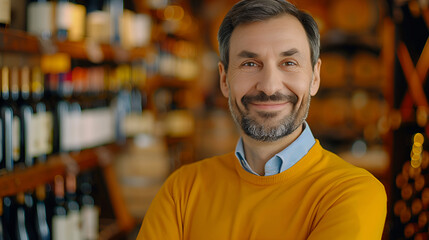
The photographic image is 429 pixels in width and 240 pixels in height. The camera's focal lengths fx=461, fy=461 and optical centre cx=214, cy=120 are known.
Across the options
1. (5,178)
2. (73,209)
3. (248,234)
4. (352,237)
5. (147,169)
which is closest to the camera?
(352,237)

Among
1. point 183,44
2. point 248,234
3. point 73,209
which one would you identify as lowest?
point 73,209

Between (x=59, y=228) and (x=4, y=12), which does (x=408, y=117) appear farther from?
(x=4, y=12)

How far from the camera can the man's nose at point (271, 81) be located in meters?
1.21

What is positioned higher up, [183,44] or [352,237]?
[352,237]

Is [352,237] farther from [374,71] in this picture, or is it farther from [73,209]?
[374,71]

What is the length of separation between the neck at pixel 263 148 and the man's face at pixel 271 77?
0.12 ft

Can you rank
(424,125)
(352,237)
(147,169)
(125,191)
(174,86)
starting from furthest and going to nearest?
1. (174,86)
2. (147,169)
3. (125,191)
4. (424,125)
5. (352,237)

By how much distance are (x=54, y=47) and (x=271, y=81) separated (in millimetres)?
1349

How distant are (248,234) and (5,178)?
1065 mm

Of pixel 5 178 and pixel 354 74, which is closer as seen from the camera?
pixel 5 178

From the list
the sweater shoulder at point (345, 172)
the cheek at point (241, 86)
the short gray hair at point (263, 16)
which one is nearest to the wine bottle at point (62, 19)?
the short gray hair at point (263, 16)

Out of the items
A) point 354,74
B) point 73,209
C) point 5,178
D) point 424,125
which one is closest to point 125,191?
point 73,209

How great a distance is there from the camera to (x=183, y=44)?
6039 mm

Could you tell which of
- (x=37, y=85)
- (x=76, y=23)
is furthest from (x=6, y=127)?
(x=76, y=23)
